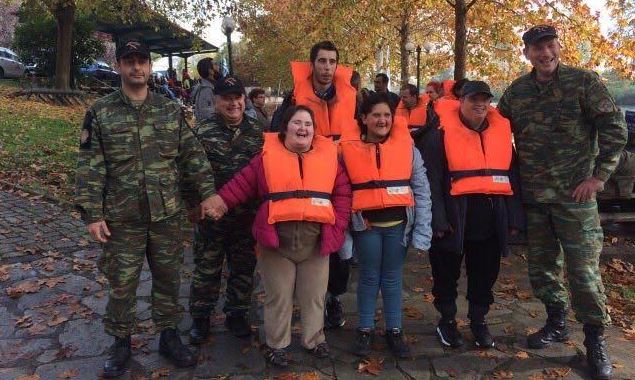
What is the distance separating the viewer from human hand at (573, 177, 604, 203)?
3.54 meters

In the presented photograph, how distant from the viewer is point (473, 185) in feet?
11.7

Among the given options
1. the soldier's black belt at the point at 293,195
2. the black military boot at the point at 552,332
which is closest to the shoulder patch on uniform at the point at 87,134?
the soldier's black belt at the point at 293,195

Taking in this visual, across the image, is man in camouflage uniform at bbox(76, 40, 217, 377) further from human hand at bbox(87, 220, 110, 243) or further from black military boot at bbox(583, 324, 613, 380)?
black military boot at bbox(583, 324, 613, 380)

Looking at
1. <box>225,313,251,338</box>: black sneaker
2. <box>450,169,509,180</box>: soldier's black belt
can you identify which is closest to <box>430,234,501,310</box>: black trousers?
<box>450,169,509,180</box>: soldier's black belt

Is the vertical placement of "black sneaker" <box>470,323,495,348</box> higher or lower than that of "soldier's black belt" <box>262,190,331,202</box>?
lower

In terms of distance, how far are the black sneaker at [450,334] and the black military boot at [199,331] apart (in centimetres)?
Result: 179

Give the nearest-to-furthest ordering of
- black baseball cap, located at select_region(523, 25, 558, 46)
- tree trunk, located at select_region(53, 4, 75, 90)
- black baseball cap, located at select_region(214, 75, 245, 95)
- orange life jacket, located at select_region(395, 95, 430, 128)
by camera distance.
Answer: black baseball cap, located at select_region(523, 25, 558, 46) → black baseball cap, located at select_region(214, 75, 245, 95) → orange life jacket, located at select_region(395, 95, 430, 128) → tree trunk, located at select_region(53, 4, 75, 90)

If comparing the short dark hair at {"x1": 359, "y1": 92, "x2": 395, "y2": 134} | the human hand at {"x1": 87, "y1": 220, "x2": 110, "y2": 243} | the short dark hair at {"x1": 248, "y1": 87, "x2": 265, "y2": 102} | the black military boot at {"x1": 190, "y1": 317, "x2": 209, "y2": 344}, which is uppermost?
the short dark hair at {"x1": 248, "y1": 87, "x2": 265, "y2": 102}

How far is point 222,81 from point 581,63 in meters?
16.1

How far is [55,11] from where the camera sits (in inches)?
708

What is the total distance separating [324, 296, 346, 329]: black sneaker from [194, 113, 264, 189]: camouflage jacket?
1346 mm

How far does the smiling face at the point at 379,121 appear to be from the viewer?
3.57 metres

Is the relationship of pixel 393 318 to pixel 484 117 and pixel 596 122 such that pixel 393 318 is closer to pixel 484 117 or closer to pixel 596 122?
pixel 484 117

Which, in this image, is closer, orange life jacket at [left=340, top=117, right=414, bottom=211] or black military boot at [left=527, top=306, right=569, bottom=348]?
orange life jacket at [left=340, top=117, right=414, bottom=211]
